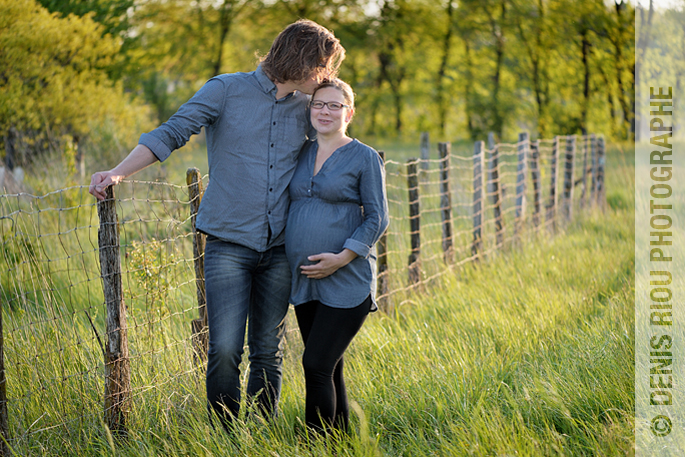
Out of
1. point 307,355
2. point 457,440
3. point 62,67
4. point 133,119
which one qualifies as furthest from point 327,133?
point 133,119

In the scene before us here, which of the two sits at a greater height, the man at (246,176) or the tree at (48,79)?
the tree at (48,79)

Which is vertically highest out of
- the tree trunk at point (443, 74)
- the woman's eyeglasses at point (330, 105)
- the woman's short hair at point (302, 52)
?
the tree trunk at point (443, 74)

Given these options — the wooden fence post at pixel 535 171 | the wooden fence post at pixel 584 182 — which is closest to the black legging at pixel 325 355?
the wooden fence post at pixel 535 171

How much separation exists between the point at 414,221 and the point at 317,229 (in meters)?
3.10

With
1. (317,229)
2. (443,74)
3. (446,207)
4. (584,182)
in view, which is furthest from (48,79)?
(443,74)

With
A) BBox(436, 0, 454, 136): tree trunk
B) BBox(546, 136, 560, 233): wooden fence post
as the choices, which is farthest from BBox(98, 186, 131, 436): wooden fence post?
BBox(436, 0, 454, 136): tree trunk

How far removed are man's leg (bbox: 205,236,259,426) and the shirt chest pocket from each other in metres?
0.56

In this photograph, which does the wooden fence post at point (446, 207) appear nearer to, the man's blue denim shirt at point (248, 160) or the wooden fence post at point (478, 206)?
the wooden fence post at point (478, 206)

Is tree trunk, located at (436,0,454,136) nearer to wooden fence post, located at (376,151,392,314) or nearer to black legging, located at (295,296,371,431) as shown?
wooden fence post, located at (376,151,392,314)

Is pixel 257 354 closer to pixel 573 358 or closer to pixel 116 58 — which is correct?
pixel 573 358

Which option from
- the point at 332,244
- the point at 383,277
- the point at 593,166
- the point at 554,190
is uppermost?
the point at 332,244

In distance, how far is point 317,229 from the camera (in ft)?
8.52

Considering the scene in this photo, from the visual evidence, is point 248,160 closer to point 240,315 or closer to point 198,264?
point 240,315

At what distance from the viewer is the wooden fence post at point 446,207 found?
611 centimetres
